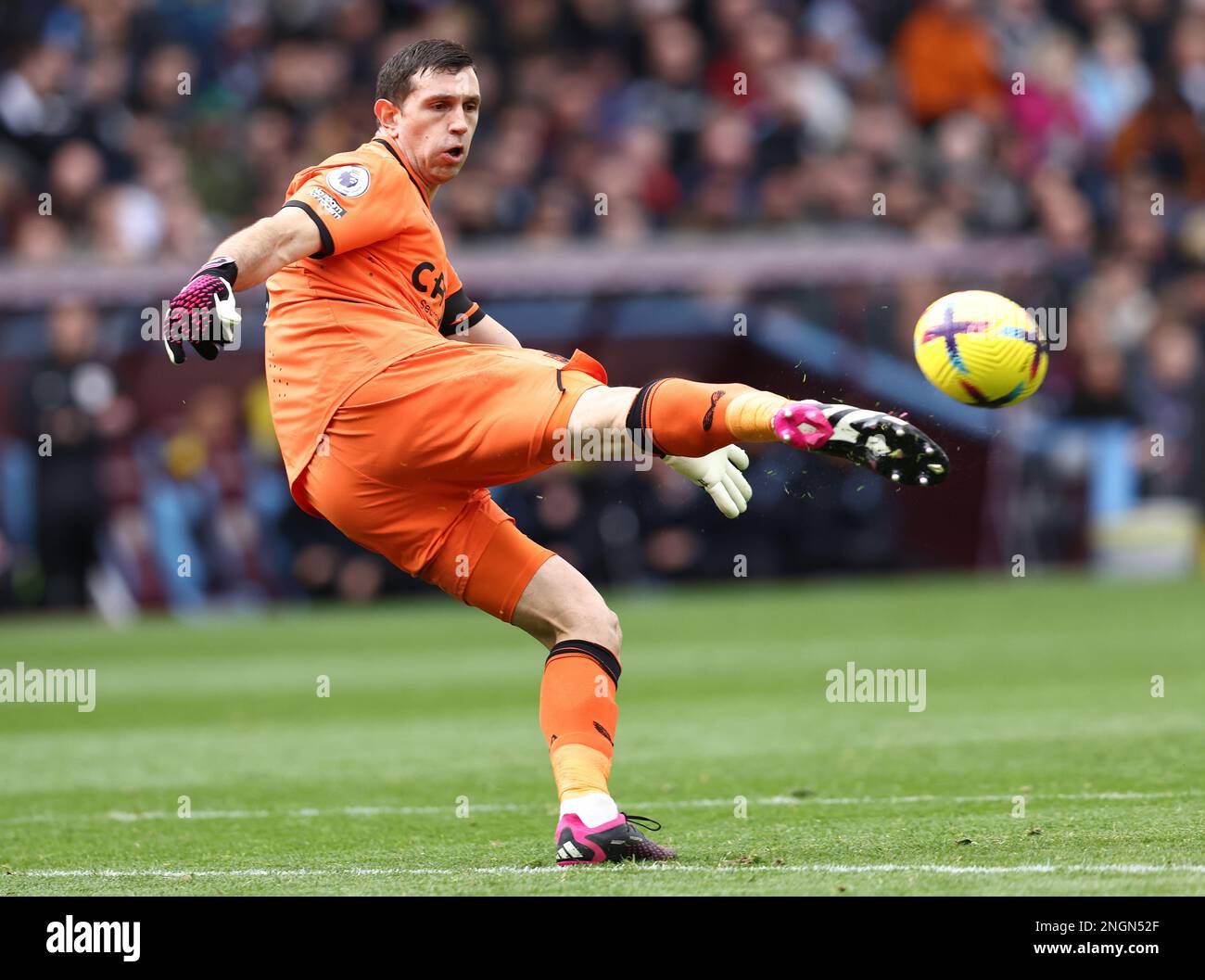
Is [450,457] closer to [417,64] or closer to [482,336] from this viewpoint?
[482,336]

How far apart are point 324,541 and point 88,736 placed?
25.0ft

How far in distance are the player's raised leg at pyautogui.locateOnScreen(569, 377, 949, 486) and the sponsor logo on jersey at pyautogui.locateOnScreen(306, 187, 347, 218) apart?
3.13ft

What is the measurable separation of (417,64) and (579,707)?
83.5 inches

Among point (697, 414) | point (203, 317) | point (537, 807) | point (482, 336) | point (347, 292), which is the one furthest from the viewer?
point (537, 807)

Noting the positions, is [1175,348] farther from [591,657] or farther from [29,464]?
[591,657]

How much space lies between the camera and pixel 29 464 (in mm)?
17594

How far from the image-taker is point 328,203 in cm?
604

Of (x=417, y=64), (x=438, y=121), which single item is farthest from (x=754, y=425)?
(x=417, y=64)

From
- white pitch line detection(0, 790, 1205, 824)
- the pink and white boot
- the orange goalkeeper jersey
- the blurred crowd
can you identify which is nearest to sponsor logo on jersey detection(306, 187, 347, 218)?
the orange goalkeeper jersey

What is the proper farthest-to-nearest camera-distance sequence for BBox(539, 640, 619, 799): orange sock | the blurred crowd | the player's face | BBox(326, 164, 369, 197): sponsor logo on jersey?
the blurred crowd
the player's face
BBox(539, 640, 619, 799): orange sock
BBox(326, 164, 369, 197): sponsor logo on jersey

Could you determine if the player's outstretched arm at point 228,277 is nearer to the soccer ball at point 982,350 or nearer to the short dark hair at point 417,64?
the short dark hair at point 417,64

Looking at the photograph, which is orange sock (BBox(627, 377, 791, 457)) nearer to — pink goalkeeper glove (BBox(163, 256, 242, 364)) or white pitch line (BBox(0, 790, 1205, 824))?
pink goalkeeper glove (BBox(163, 256, 242, 364))

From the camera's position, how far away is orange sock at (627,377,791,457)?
18.4ft
